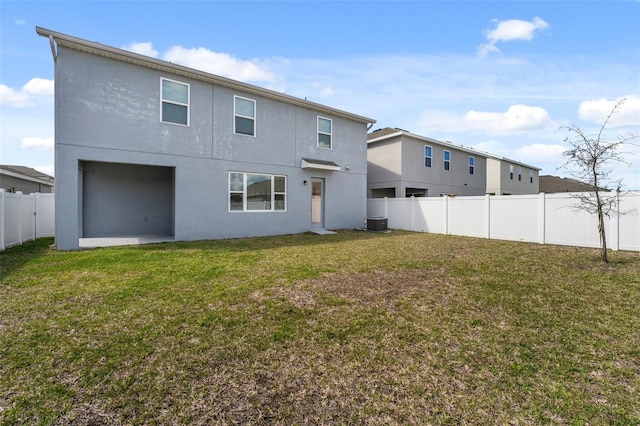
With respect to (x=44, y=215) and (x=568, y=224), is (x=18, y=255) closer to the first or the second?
(x=44, y=215)

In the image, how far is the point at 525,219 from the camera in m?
10.4

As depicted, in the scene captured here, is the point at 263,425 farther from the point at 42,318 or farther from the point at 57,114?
the point at 57,114

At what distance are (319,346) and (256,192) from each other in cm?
944

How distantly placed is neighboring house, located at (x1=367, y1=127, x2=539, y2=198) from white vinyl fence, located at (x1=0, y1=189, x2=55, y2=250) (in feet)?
53.1

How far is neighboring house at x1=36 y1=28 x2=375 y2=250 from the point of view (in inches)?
336

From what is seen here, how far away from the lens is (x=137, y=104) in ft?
30.7

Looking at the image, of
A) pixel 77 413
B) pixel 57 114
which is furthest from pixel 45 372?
pixel 57 114

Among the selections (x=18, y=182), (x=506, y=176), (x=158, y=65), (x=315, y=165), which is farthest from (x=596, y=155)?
(x=18, y=182)

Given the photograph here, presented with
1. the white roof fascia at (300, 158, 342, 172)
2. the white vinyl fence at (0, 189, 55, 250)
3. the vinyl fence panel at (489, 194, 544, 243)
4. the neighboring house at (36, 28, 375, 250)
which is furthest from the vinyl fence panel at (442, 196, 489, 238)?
the white vinyl fence at (0, 189, 55, 250)

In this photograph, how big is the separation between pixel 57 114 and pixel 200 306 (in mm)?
8205

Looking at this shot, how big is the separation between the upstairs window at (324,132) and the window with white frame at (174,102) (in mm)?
5775

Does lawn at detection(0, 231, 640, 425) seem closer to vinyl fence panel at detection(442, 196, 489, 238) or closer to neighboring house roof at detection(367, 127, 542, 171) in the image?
vinyl fence panel at detection(442, 196, 489, 238)

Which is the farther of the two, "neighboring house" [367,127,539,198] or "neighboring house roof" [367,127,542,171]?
"neighboring house" [367,127,539,198]

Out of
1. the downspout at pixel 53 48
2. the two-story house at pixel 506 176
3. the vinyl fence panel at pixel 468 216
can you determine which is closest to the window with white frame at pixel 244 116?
the downspout at pixel 53 48
